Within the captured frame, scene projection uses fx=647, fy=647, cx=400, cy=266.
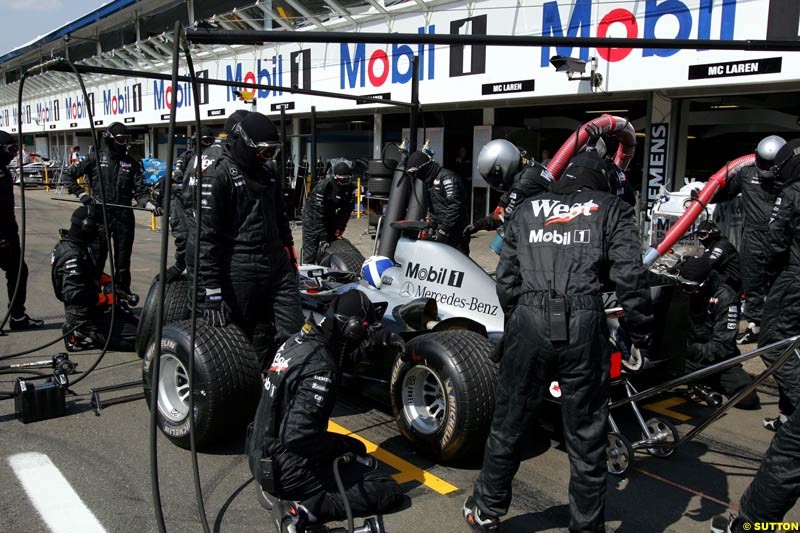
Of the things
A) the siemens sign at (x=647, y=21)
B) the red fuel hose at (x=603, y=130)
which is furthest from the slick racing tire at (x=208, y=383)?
the siemens sign at (x=647, y=21)

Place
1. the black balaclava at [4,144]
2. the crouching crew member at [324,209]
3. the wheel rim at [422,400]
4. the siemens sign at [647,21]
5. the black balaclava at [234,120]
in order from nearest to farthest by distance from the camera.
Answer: the wheel rim at [422,400], the black balaclava at [234,120], the black balaclava at [4,144], the crouching crew member at [324,209], the siemens sign at [647,21]

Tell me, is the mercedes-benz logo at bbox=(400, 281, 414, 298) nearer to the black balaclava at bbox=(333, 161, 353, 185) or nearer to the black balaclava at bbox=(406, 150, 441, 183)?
the black balaclava at bbox=(406, 150, 441, 183)

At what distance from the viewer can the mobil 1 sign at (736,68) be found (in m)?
9.08

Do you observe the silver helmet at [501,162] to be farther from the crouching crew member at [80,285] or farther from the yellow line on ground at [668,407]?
the crouching crew member at [80,285]

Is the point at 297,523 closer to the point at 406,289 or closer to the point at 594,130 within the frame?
the point at 406,289

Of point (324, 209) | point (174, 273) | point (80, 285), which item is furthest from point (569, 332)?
point (324, 209)

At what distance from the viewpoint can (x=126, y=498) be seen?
11.6ft

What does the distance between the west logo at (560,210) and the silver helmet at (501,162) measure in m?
2.24

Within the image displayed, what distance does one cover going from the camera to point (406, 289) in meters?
5.13

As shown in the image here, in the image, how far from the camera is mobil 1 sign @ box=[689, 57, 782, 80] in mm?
9078

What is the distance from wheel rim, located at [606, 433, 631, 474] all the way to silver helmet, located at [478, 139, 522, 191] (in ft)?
7.98

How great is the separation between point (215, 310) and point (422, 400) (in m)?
1.49

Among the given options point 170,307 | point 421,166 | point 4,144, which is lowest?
point 170,307

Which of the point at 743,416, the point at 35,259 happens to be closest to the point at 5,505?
the point at 743,416
